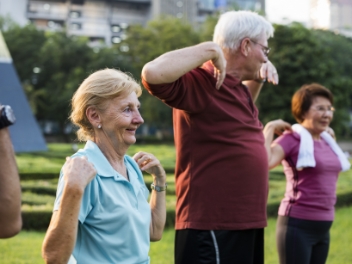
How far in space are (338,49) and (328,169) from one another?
47450 millimetres

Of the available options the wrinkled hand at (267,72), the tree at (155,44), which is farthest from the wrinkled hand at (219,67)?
the tree at (155,44)

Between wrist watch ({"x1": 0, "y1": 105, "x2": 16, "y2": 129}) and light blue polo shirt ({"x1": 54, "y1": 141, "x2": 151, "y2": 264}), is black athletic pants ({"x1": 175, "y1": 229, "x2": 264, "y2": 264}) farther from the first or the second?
wrist watch ({"x1": 0, "y1": 105, "x2": 16, "y2": 129})

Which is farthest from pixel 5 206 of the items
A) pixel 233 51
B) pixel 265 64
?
pixel 265 64

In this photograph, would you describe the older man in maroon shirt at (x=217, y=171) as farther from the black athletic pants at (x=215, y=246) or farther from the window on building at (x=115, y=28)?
the window on building at (x=115, y=28)

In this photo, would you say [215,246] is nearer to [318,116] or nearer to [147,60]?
[318,116]

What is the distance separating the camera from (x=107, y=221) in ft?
7.00

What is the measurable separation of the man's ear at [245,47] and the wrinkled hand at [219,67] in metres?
0.32

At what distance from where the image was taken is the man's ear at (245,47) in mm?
3123

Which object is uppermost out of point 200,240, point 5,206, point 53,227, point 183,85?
point 183,85

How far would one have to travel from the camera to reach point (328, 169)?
3.98 m

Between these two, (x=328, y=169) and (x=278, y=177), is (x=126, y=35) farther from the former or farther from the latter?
(x=328, y=169)

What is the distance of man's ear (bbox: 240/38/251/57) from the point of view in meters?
3.12

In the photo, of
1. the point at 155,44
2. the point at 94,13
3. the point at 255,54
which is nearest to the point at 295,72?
the point at 155,44

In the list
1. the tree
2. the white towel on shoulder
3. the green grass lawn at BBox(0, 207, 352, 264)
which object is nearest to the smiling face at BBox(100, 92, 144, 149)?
the white towel on shoulder
